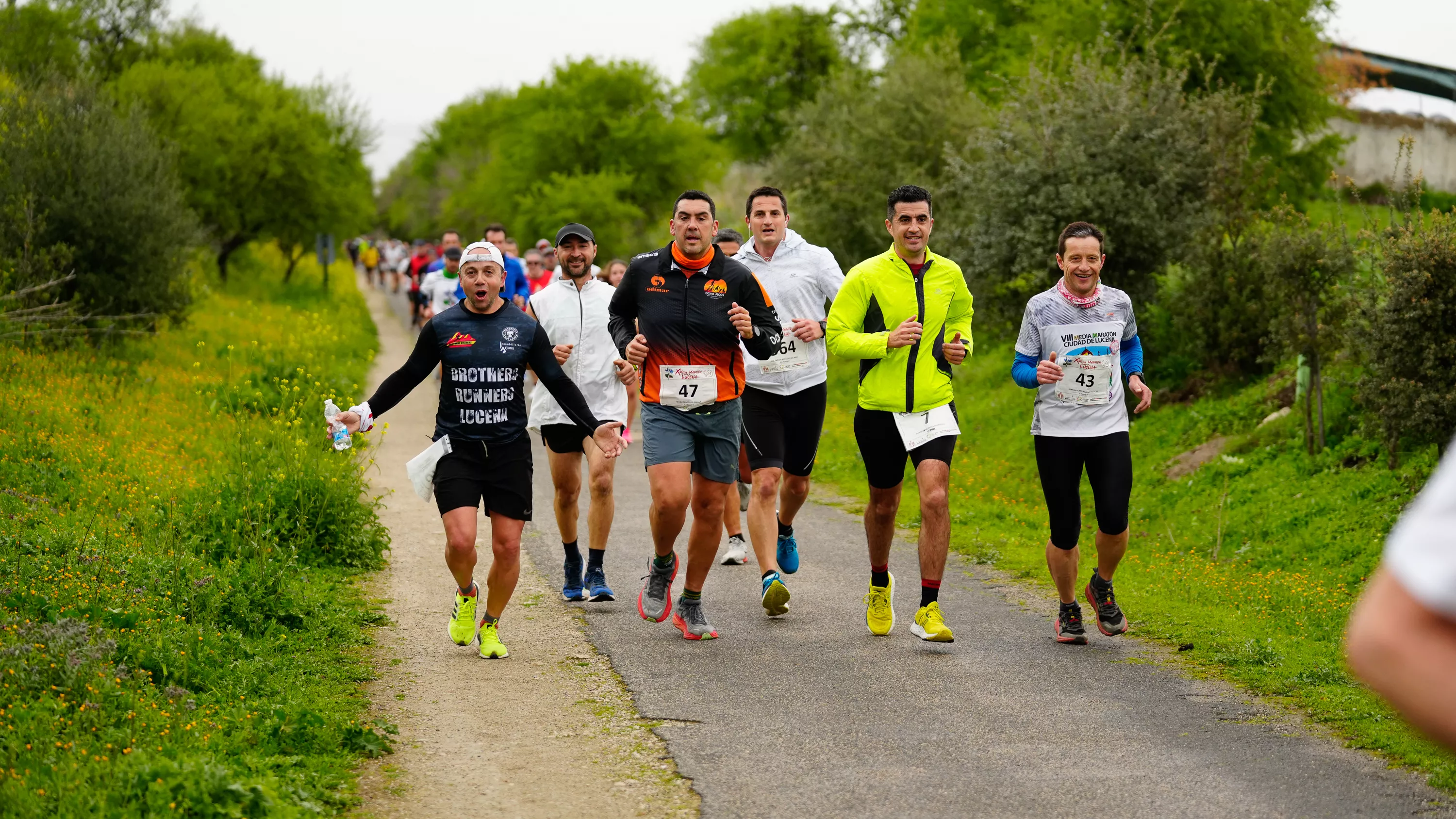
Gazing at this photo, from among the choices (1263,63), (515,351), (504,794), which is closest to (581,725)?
(504,794)

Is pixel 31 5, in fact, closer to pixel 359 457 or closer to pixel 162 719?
pixel 359 457

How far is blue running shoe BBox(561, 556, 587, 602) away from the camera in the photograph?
906 centimetres

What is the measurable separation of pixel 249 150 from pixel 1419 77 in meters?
49.2

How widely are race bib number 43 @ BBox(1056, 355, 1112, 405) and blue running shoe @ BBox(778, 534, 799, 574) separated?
8.03 ft

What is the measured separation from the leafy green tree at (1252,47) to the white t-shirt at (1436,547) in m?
23.7

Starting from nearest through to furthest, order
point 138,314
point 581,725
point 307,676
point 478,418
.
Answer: point 581,725
point 307,676
point 478,418
point 138,314

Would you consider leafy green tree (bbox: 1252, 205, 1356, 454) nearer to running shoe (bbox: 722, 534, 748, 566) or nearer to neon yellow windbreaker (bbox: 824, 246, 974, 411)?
running shoe (bbox: 722, 534, 748, 566)

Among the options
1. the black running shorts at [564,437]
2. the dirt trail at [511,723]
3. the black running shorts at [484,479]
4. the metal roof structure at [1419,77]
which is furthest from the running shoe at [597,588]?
the metal roof structure at [1419,77]

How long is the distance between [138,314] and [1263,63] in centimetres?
2187

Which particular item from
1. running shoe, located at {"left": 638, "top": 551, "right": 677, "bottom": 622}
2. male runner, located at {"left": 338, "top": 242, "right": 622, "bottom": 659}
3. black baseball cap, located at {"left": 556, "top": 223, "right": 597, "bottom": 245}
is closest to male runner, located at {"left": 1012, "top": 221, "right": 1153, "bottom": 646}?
running shoe, located at {"left": 638, "top": 551, "right": 677, "bottom": 622}

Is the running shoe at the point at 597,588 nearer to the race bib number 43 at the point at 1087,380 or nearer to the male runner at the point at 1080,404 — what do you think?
the male runner at the point at 1080,404

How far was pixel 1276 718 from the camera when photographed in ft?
20.9

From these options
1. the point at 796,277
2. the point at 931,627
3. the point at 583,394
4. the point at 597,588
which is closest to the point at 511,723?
the point at 931,627

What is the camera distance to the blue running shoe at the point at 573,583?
906 cm
